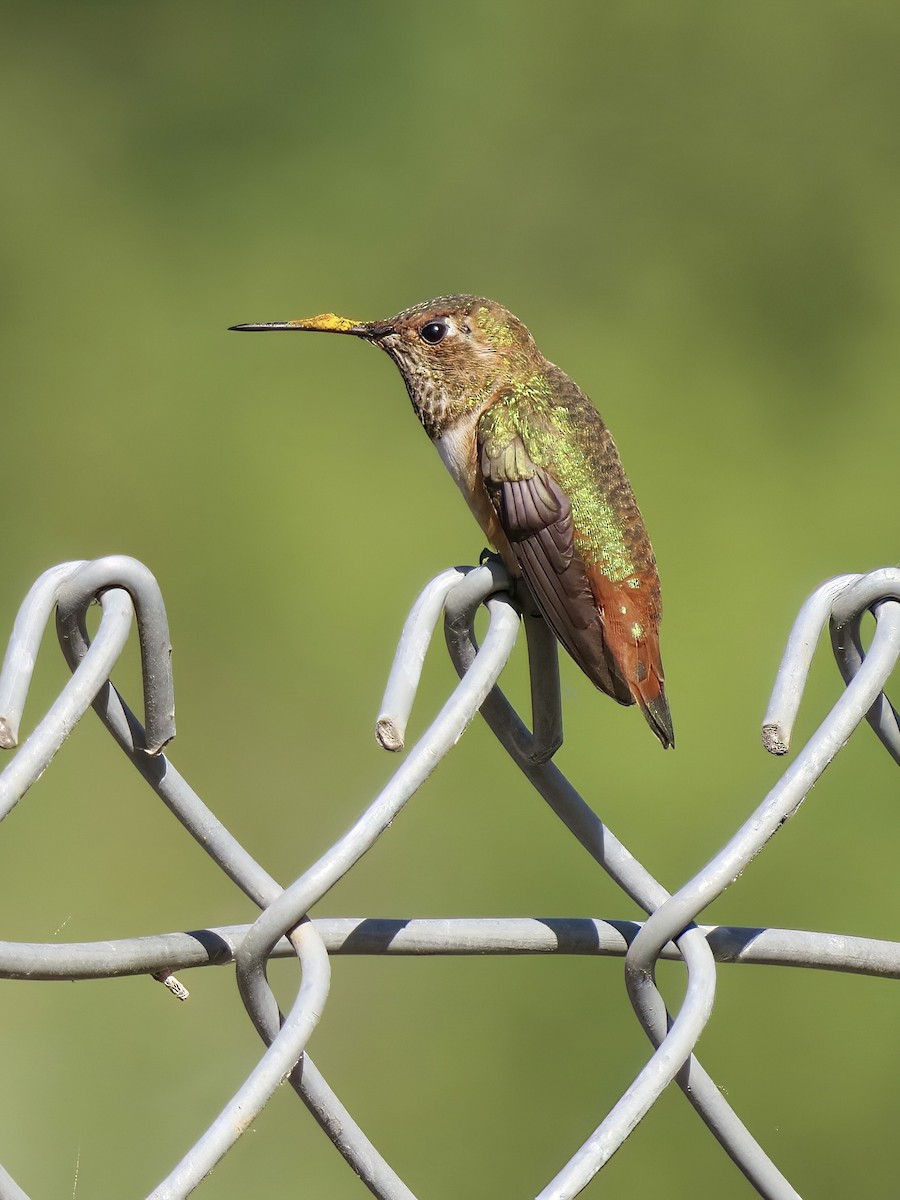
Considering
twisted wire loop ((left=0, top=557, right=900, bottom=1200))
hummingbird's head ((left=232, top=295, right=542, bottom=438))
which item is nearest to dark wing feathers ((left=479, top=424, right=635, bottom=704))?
hummingbird's head ((left=232, top=295, right=542, bottom=438))

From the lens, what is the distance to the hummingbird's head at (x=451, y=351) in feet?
7.85

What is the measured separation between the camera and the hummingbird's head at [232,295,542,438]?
2.39 m

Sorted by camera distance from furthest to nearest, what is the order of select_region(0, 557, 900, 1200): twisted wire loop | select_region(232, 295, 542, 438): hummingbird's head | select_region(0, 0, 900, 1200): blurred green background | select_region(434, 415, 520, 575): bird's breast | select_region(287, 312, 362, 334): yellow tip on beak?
select_region(0, 0, 900, 1200): blurred green background, select_region(232, 295, 542, 438): hummingbird's head, select_region(434, 415, 520, 575): bird's breast, select_region(287, 312, 362, 334): yellow tip on beak, select_region(0, 557, 900, 1200): twisted wire loop

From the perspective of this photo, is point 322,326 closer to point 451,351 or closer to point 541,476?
point 541,476

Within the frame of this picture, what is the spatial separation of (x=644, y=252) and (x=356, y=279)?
3.79 feet

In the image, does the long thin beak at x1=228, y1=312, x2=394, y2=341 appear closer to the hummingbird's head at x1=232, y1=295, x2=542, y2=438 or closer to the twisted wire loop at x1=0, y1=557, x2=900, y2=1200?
the hummingbird's head at x1=232, y1=295, x2=542, y2=438

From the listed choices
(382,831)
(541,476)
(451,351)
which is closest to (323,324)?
(541,476)

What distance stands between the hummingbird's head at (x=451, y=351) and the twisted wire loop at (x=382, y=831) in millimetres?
1147

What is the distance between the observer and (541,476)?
6.98 feet

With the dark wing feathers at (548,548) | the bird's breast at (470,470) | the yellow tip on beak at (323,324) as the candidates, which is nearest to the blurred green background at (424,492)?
the bird's breast at (470,470)

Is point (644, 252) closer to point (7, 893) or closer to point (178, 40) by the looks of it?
point (178, 40)

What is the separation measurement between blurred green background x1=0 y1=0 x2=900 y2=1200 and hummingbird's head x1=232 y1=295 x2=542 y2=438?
2014 millimetres

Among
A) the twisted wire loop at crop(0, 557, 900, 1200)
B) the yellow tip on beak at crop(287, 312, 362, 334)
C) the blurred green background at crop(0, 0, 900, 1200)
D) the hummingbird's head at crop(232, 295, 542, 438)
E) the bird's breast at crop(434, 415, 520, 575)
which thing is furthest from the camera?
the blurred green background at crop(0, 0, 900, 1200)

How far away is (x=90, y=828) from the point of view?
187 inches
